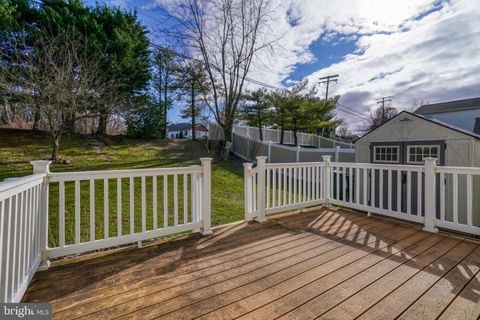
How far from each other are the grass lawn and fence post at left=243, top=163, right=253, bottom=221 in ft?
3.41

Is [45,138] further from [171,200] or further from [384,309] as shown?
[384,309]

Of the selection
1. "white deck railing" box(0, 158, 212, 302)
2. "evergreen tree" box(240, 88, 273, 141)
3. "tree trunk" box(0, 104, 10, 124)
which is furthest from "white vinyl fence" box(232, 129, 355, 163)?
"tree trunk" box(0, 104, 10, 124)

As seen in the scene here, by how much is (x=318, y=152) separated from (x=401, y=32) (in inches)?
202

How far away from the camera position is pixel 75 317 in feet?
4.82

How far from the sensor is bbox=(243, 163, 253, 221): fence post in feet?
11.3

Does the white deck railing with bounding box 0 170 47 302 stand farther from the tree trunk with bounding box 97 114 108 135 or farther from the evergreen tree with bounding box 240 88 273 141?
the evergreen tree with bounding box 240 88 273 141

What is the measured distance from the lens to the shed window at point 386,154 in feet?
23.7

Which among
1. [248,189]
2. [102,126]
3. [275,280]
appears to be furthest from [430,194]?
[102,126]

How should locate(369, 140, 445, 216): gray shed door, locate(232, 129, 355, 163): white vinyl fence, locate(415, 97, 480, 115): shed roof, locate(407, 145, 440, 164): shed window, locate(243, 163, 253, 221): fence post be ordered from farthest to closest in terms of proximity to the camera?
locate(415, 97, 480, 115): shed roof
locate(232, 129, 355, 163): white vinyl fence
locate(407, 145, 440, 164): shed window
locate(369, 140, 445, 216): gray shed door
locate(243, 163, 253, 221): fence post

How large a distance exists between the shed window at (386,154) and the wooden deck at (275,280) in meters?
4.98

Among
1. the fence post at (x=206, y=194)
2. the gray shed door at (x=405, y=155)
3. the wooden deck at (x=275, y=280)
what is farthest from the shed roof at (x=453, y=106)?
the fence post at (x=206, y=194)

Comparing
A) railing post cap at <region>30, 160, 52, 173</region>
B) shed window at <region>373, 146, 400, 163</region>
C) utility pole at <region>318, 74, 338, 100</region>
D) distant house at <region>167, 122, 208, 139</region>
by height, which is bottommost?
railing post cap at <region>30, 160, 52, 173</region>

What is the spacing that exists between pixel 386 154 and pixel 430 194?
4894 millimetres

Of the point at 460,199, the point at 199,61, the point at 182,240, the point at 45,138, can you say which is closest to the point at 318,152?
the point at 460,199
